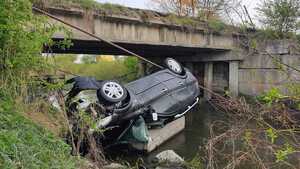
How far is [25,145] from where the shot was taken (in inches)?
132

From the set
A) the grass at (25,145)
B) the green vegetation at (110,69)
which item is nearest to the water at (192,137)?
the grass at (25,145)

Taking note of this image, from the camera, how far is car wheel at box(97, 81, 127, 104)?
679 centimetres

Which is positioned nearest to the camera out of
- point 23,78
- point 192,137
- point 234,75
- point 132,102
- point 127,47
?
point 23,78

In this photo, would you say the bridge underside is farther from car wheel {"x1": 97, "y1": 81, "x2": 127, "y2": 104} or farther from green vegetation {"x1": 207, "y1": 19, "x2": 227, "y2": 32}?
car wheel {"x1": 97, "y1": 81, "x2": 127, "y2": 104}

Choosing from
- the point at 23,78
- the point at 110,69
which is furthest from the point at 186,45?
the point at 110,69

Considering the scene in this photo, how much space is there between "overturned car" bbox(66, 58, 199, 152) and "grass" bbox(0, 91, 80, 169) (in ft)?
3.29

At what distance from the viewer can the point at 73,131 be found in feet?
16.3

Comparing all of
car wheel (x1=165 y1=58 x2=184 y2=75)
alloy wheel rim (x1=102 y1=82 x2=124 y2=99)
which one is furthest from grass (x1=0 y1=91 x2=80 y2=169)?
car wheel (x1=165 y1=58 x2=184 y2=75)

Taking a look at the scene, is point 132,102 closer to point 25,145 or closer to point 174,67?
point 174,67

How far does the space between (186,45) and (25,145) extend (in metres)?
10.5

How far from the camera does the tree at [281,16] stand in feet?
34.1

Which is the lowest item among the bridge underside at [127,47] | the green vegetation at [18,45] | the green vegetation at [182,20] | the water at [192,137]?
the water at [192,137]

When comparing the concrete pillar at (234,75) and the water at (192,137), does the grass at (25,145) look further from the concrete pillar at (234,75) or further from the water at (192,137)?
the concrete pillar at (234,75)

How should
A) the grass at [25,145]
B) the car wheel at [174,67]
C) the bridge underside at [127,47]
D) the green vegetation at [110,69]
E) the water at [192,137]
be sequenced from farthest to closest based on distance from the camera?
1. the green vegetation at [110,69]
2. the bridge underside at [127,47]
3. the car wheel at [174,67]
4. the water at [192,137]
5. the grass at [25,145]
